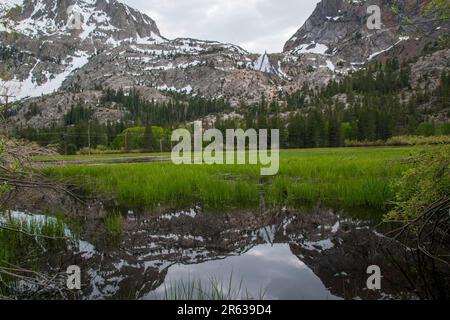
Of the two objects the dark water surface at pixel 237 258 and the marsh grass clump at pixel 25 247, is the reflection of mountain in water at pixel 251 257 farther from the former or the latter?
the marsh grass clump at pixel 25 247

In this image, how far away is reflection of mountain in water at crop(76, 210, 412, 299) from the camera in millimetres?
5164

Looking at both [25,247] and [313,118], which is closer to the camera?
[25,247]

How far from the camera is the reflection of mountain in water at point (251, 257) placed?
5164 mm

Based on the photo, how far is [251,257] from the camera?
639 cm

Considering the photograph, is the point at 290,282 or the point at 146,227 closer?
the point at 290,282

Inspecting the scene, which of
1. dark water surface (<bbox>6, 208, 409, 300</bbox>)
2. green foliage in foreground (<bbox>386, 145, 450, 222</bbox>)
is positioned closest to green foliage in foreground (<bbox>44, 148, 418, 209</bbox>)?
dark water surface (<bbox>6, 208, 409, 300</bbox>)

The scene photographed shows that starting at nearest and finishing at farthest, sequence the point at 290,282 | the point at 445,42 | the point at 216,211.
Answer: the point at 290,282 < the point at 445,42 < the point at 216,211

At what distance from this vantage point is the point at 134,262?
6.15 metres

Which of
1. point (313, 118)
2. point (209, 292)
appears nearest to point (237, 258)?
point (209, 292)

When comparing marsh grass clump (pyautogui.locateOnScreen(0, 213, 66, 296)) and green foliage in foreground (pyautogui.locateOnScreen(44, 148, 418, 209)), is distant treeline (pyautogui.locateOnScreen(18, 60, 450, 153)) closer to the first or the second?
green foliage in foreground (pyautogui.locateOnScreen(44, 148, 418, 209))

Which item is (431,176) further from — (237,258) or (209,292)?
(209,292)
